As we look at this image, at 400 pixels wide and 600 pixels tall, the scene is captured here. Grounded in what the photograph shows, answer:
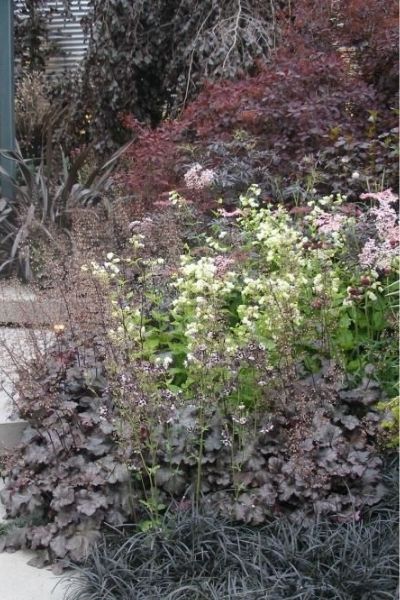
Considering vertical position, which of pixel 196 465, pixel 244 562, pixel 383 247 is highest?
pixel 383 247

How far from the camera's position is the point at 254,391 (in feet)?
A: 10.5

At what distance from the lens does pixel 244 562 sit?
2619 millimetres

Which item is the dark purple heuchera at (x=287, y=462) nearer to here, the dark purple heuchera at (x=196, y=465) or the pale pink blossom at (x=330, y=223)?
the dark purple heuchera at (x=196, y=465)

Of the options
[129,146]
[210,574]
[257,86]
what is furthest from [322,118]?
[210,574]

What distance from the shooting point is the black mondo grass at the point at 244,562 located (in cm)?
249

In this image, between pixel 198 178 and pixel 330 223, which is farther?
pixel 198 178

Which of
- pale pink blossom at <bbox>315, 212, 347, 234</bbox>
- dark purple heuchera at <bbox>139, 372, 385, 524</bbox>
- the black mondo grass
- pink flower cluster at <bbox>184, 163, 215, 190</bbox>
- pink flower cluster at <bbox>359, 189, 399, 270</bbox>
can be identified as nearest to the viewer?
the black mondo grass

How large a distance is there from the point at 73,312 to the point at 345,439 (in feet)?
4.37

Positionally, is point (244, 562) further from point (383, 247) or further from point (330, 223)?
point (330, 223)

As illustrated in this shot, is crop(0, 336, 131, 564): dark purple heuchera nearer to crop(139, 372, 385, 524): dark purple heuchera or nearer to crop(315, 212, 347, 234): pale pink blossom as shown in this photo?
crop(139, 372, 385, 524): dark purple heuchera

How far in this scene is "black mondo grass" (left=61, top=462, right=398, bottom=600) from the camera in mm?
2488

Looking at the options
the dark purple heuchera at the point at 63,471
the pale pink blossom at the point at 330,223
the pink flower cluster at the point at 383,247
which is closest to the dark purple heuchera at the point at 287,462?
the dark purple heuchera at the point at 63,471

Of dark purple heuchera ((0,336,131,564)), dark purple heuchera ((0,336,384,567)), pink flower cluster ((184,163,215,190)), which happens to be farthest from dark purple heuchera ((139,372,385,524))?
pink flower cluster ((184,163,215,190))

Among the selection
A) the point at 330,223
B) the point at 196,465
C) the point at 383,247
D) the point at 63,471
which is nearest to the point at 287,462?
the point at 196,465
